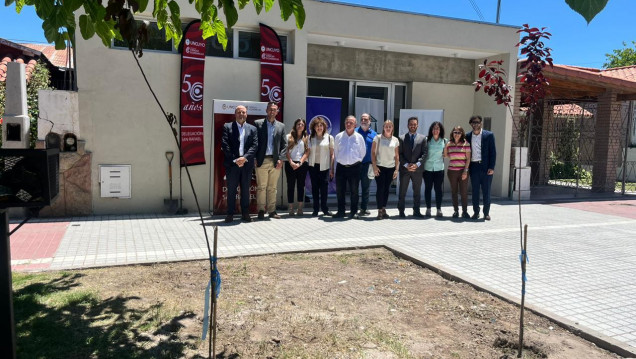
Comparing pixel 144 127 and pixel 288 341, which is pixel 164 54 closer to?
pixel 144 127

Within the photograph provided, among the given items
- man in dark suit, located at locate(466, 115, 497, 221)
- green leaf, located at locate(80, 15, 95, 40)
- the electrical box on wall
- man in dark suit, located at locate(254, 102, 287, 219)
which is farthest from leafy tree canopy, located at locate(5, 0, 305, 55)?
man in dark suit, located at locate(466, 115, 497, 221)

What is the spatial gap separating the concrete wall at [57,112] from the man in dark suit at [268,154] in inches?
136

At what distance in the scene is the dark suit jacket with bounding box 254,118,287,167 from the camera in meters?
9.03

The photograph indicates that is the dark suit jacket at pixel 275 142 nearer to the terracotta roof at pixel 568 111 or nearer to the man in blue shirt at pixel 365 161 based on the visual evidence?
the man in blue shirt at pixel 365 161

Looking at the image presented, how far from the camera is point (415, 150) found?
9.62m

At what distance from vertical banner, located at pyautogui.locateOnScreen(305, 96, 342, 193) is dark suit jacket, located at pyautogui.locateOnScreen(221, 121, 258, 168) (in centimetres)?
229

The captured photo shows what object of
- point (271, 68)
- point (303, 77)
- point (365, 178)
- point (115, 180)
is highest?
point (271, 68)

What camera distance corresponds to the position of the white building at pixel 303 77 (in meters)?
9.16

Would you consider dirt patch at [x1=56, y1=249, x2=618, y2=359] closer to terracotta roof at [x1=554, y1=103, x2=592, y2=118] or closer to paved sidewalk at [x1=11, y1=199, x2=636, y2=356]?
paved sidewalk at [x1=11, y1=199, x2=636, y2=356]

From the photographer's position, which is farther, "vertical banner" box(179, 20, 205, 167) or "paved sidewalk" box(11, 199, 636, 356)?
"vertical banner" box(179, 20, 205, 167)

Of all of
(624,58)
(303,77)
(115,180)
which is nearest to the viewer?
(115,180)

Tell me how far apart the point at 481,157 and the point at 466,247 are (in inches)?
117

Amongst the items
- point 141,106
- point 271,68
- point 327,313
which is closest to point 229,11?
point 327,313

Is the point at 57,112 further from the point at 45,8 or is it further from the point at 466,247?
the point at 466,247
